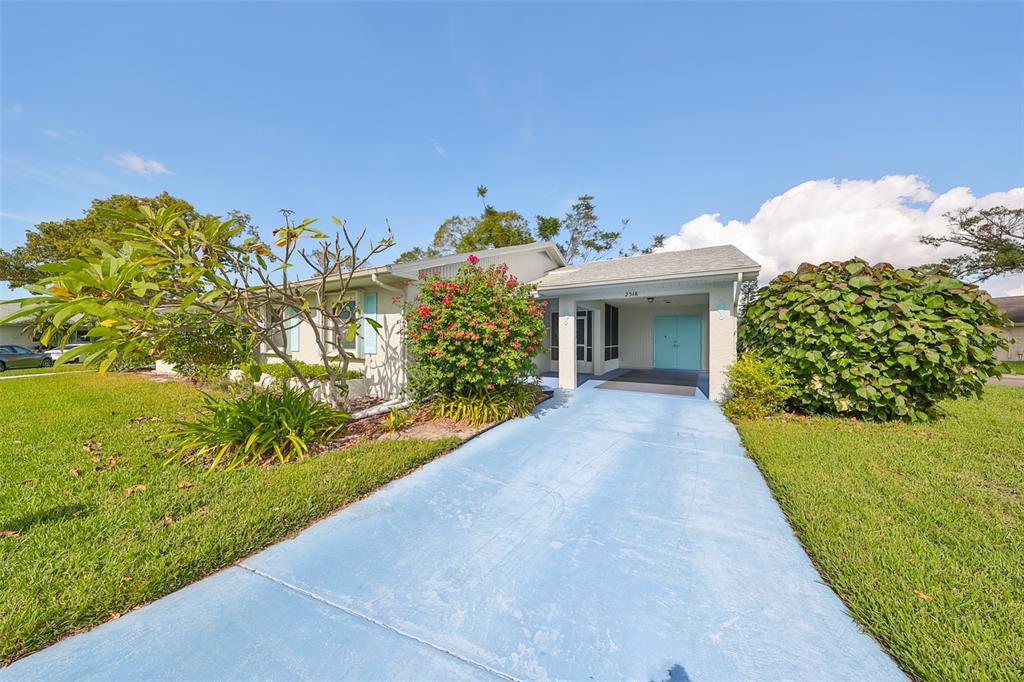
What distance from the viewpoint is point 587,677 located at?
1.89m

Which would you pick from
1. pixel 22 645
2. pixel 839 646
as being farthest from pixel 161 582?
pixel 839 646

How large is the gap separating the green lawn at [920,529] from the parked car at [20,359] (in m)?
31.5

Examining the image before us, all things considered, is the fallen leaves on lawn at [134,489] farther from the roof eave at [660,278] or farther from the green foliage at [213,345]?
the roof eave at [660,278]

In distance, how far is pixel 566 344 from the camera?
9.85m

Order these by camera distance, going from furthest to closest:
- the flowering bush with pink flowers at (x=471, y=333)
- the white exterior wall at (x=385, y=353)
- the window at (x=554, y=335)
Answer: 1. the window at (x=554, y=335)
2. the white exterior wall at (x=385, y=353)
3. the flowering bush with pink flowers at (x=471, y=333)

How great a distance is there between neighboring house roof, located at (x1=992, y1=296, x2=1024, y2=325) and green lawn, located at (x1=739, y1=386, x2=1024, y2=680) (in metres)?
28.7

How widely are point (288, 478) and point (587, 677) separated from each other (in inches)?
145

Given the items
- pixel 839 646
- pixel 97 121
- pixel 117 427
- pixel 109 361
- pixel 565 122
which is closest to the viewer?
pixel 839 646

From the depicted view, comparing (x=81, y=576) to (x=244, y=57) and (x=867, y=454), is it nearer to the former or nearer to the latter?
(x=867, y=454)

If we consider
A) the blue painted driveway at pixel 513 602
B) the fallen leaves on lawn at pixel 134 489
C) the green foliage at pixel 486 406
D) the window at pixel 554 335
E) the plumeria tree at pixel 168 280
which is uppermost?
the plumeria tree at pixel 168 280

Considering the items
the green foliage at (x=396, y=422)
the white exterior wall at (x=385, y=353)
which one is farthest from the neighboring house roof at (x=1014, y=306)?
the green foliage at (x=396, y=422)

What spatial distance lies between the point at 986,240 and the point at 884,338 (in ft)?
76.2

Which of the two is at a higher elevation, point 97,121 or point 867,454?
point 97,121

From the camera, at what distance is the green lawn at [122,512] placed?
229 cm
